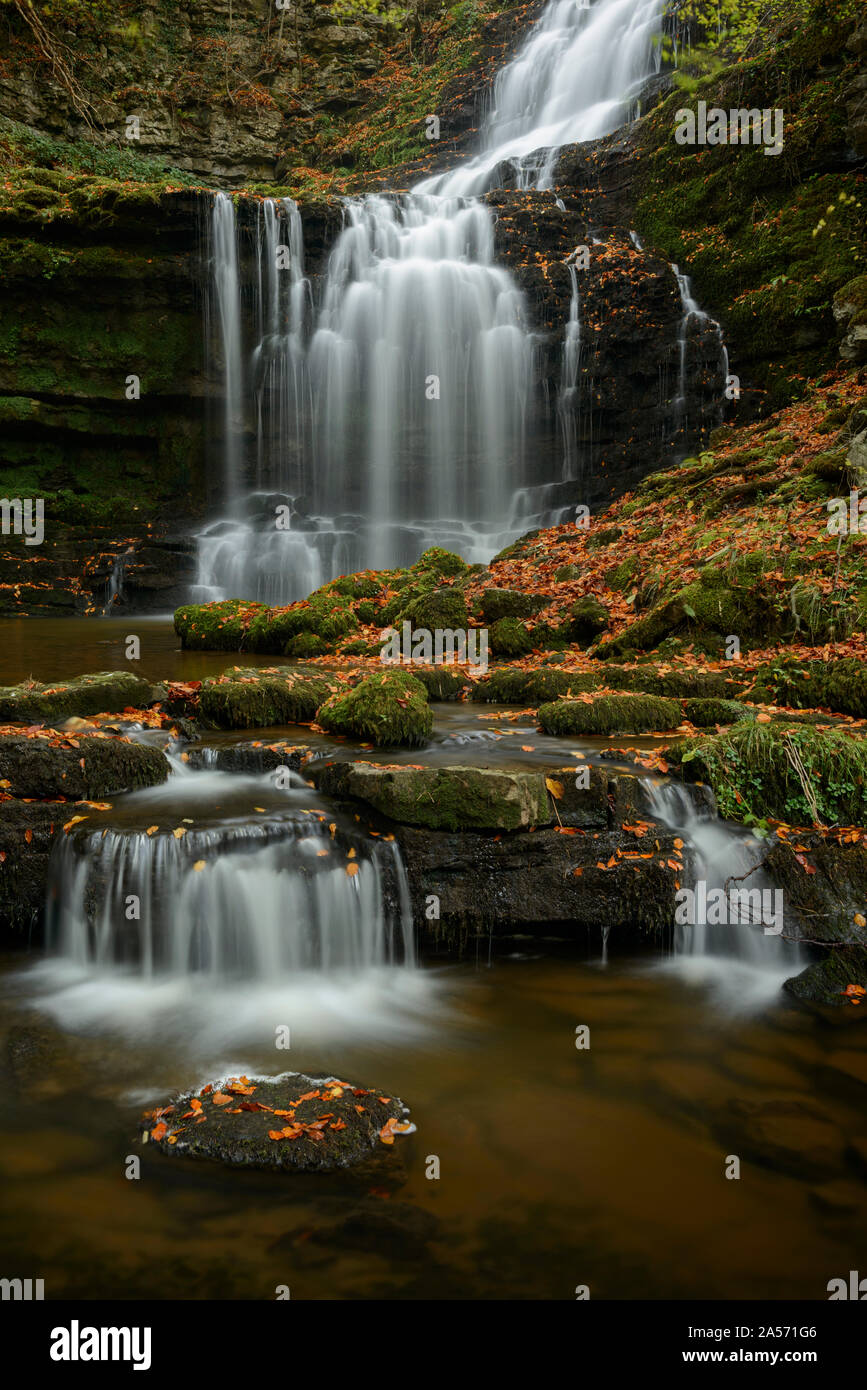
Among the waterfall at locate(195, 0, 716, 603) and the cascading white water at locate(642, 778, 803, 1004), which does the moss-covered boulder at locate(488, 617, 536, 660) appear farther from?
the waterfall at locate(195, 0, 716, 603)

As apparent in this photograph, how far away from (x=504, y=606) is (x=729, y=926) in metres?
6.27

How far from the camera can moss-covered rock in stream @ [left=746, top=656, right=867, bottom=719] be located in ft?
21.8

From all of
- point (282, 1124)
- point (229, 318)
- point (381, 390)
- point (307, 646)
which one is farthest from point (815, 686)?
point (229, 318)

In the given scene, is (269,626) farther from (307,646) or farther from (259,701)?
(259,701)

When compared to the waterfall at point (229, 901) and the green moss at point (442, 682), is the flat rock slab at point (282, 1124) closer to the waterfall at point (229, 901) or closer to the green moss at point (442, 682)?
the waterfall at point (229, 901)

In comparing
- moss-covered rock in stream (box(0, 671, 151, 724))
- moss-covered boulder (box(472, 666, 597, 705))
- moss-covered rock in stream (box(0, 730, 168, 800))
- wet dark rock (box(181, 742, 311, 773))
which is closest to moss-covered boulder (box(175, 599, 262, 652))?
moss-covered rock in stream (box(0, 671, 151, 724))

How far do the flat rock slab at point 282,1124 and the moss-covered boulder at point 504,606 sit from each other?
25.1 feet

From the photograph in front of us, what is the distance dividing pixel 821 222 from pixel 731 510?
27.0ft

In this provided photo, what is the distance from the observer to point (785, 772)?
17.0 feet

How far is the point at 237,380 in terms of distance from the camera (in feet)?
63.5

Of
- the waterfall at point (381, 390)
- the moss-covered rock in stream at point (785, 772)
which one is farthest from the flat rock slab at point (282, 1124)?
the waterfall at point (381, 390)

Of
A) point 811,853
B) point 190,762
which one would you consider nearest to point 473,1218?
point 811,853

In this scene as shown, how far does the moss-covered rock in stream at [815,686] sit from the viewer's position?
6648 millimetres
